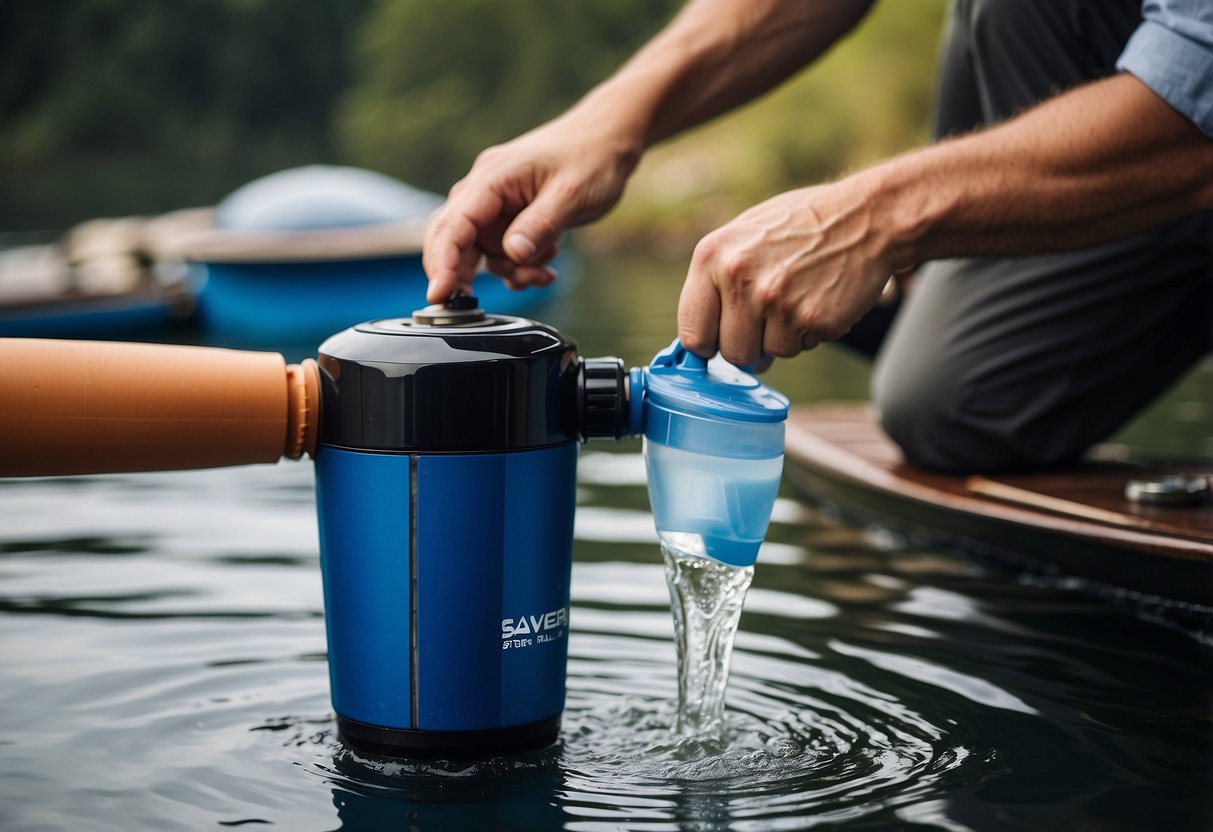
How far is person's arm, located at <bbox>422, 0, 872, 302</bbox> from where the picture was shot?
73.3 inches

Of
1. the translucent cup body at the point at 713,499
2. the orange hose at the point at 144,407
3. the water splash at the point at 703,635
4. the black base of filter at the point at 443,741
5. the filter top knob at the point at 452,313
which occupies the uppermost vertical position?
the filter top knob at the point at 452,313

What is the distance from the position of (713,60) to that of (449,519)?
1.11 metres

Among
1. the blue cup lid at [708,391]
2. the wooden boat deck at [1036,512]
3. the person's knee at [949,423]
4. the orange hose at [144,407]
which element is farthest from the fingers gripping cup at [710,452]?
the person's knee at [949,423]

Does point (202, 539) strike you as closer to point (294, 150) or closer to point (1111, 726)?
point (1111, 726)

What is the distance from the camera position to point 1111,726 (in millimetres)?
1727

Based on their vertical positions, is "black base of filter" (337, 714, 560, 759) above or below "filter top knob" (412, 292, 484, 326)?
below

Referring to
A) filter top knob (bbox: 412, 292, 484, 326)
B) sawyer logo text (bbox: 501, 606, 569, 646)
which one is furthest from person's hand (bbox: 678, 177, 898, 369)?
sawyer logo text (bbox: 501, 606, 569, 646)

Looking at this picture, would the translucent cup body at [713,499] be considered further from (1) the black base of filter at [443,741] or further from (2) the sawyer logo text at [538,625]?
(1) the black base of filter at [443,741]

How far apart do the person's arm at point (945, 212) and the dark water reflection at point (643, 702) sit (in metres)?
0.51

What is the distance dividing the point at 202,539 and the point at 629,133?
54.6 inches

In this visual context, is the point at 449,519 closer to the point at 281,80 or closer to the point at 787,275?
the point at 787,275

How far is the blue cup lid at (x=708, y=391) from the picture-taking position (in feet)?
4.96

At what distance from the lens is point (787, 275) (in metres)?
1.52

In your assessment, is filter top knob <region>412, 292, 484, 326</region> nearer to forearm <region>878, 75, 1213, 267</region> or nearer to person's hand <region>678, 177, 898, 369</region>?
person's hand <region>678, 177, 898, 369</region>
